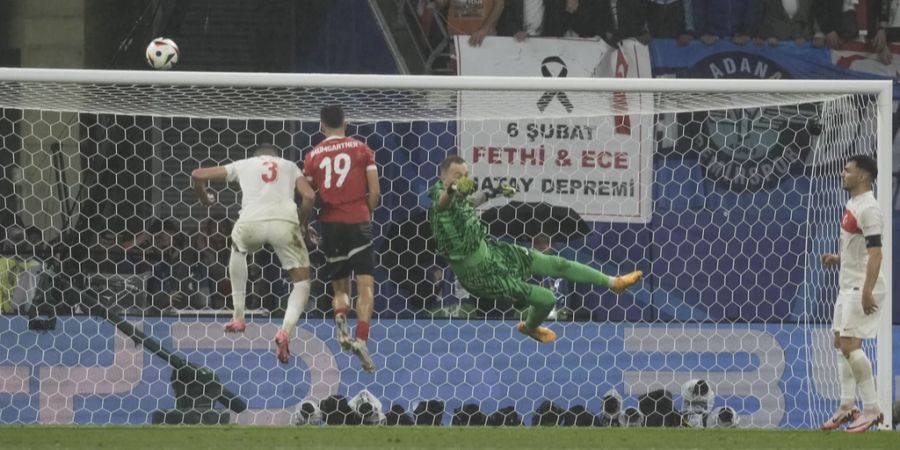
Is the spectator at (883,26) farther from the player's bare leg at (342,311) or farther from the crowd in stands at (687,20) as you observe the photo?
the player's bare leg at (342,311)

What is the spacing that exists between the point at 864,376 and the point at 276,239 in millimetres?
3310

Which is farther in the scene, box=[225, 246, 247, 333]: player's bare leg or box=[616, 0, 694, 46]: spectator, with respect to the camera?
box=[616, 0, 694, 46]: spectator

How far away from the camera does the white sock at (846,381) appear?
30.1 feet

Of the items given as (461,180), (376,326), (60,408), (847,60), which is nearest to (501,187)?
(461,180)

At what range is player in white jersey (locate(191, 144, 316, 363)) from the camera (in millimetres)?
9312

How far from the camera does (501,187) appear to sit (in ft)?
29.5

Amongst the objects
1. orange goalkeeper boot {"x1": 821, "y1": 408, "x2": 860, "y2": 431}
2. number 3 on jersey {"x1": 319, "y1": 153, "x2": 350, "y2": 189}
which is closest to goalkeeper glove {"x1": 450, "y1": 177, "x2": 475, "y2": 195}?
number 3 on jersey {"x1": 319, "y1": 153, "x2": 350, "y2": 189}

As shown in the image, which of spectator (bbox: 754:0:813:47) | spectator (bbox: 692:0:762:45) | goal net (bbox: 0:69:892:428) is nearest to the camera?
goal net (bbox: 0:69:892:428)

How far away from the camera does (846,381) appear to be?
9250mm

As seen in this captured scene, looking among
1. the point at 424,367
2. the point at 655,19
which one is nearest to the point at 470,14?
the point at 655,19

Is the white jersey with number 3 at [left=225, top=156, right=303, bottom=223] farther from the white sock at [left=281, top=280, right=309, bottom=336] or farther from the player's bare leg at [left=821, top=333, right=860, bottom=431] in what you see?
the player's bare leg at [left=821, top=333, right=860, bottom=431]

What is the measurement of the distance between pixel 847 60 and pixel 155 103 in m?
6.04

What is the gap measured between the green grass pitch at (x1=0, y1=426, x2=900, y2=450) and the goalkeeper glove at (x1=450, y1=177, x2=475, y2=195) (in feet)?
4.14

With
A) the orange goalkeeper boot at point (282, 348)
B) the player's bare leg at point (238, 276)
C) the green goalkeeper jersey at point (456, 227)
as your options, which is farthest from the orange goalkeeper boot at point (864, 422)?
the player's bare leg at point (238, 276)
